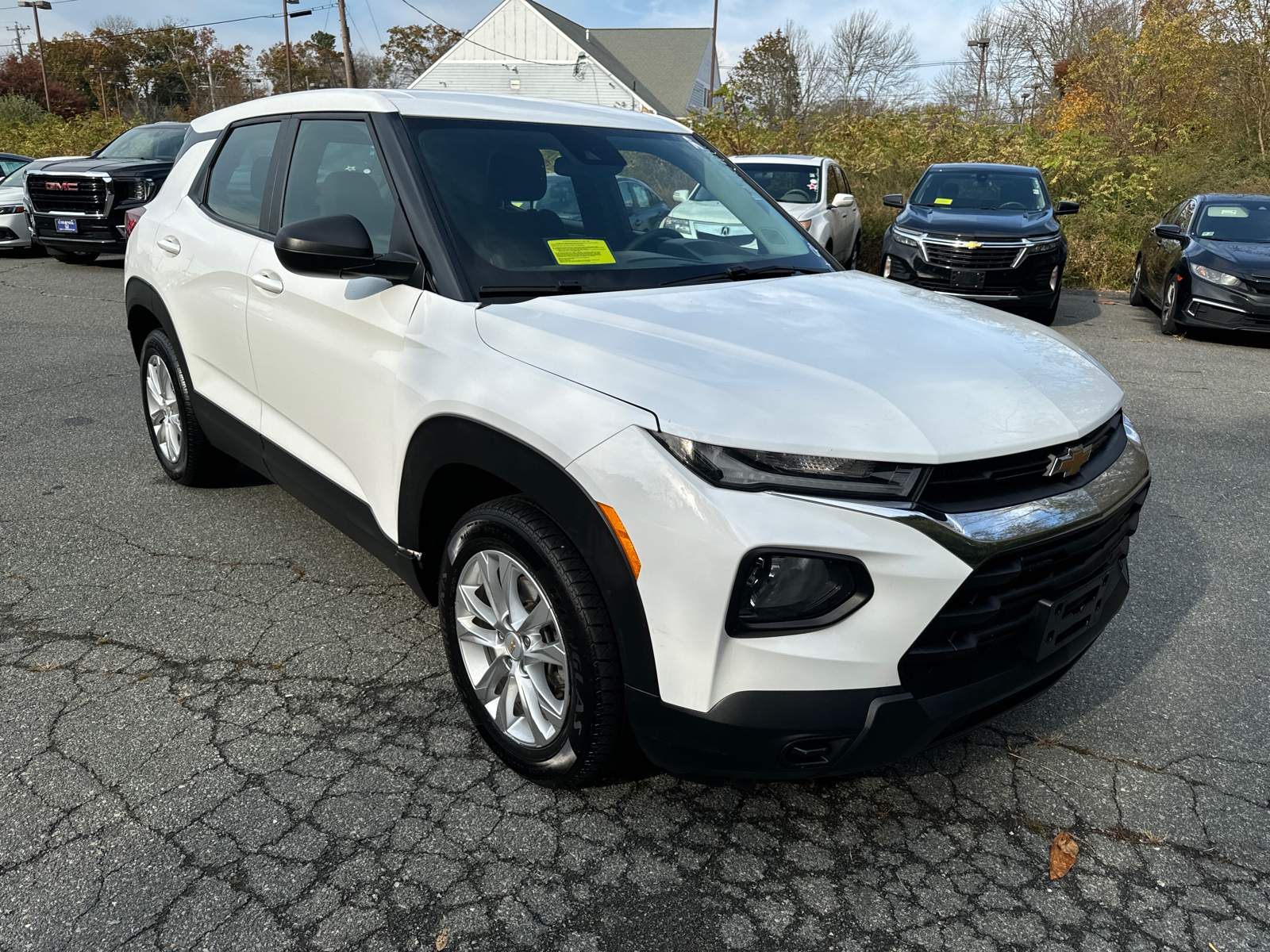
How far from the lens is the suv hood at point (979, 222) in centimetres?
990

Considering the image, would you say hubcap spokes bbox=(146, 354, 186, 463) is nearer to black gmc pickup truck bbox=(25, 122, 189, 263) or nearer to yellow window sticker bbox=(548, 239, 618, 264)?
yellow window sticker bbox=(548, 239, 618, 264)

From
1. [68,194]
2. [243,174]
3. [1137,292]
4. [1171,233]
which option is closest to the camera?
[243,174]

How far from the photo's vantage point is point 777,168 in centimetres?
1195

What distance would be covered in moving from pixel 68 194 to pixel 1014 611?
571 inches

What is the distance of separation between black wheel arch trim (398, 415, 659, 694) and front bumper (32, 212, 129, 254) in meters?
12.4

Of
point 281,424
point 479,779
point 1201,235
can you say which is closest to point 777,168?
point 1201,235

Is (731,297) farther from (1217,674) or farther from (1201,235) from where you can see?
(1201,235)

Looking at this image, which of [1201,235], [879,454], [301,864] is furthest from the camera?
[1201,235]

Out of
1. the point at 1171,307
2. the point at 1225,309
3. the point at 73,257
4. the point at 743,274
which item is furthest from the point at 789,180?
the point at 73,257

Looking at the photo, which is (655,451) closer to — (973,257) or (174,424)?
(174,424)

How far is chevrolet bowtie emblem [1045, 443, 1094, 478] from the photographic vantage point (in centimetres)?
221

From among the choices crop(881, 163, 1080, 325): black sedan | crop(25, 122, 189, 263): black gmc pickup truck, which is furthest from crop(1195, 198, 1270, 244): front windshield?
crop(25, 122, 189, 263): black gmc pickup truck

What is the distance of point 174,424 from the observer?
4.65m

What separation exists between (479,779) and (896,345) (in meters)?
1.63
